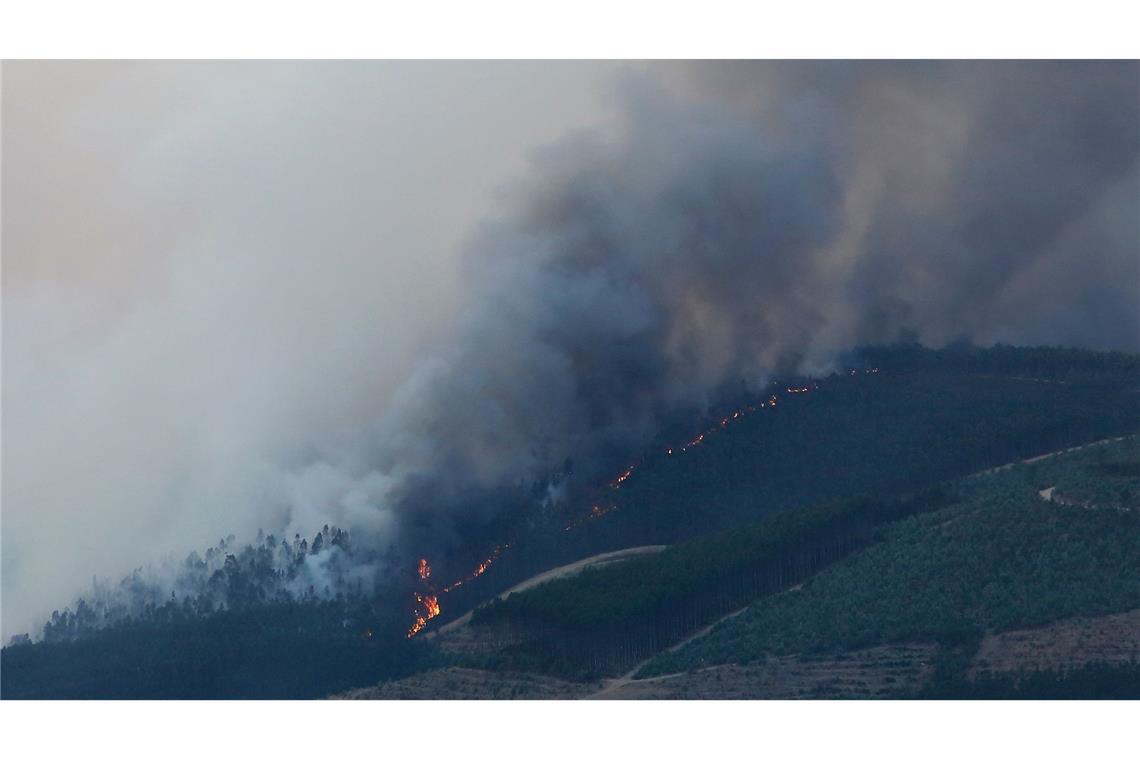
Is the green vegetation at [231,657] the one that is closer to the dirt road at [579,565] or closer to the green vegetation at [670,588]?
the green vegetation at [670,588]

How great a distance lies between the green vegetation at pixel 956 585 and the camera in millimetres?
49688

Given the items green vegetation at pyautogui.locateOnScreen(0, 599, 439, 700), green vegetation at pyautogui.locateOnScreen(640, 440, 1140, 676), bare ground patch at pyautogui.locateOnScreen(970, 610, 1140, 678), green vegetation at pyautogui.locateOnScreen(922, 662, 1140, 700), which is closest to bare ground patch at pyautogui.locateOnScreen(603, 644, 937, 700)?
green vegetation at pyautogui.locateOnScreen(640, 440, 1140, 676)

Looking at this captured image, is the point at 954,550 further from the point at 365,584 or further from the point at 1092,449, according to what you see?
the point at 365,584

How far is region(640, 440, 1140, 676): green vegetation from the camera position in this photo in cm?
4969

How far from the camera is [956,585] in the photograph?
51219 millimetres

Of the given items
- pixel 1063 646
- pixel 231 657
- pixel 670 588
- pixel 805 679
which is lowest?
pixel 1063 646

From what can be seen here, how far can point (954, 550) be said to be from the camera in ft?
173

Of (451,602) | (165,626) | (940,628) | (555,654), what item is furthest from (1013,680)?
(165,626)

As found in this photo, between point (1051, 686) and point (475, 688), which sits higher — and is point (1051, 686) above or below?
below

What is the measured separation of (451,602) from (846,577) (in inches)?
437

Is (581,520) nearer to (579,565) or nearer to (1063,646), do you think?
(579,565)

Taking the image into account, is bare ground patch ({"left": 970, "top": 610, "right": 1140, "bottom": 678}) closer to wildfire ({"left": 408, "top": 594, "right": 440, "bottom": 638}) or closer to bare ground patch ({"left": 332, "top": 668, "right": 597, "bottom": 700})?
bare ground patch ({"left": 332, "top": 668, "right": 597, "bottom": 700})

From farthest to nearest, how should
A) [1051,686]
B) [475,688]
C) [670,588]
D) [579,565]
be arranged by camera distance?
[579,565] → [670,588] → [475,688] → [1051,686]

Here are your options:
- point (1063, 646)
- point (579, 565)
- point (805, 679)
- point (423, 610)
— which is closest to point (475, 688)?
point (423, 610)
